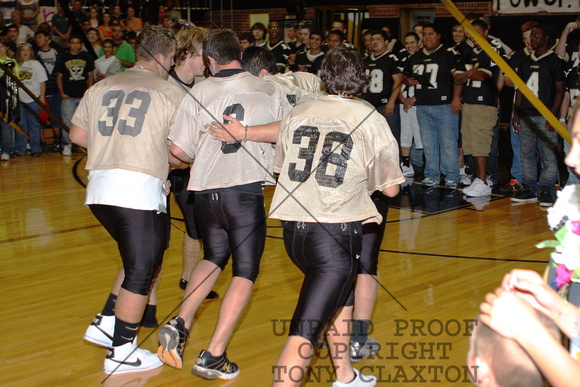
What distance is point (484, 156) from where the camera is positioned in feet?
27.2

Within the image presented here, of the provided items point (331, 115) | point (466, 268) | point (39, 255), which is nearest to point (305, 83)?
point (331, 115)

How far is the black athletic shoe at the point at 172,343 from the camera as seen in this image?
3.44 metres

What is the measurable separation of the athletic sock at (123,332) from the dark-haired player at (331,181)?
42.2 inches

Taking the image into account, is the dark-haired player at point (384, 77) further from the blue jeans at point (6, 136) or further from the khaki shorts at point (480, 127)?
the blue jeans at point (6, 136)

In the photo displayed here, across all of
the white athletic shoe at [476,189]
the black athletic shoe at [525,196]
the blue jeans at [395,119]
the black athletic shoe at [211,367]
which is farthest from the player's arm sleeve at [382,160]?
the blue jeans at [395,119]

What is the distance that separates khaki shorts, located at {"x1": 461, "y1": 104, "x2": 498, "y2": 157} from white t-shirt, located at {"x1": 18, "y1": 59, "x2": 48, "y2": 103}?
7180 mm

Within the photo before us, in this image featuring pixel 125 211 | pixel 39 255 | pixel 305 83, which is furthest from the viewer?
pixel 39 255

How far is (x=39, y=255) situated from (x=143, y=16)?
11650mm

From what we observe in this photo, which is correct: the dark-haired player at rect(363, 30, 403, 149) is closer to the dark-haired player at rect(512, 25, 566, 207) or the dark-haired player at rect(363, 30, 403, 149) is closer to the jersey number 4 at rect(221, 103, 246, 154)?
the dark-haired player at rect(512, 25, 566, 207)

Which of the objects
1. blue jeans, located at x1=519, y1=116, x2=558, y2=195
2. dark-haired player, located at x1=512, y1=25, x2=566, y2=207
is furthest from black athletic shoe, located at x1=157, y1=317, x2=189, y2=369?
blue jeans, located at x1=519, y1=116, x2=558, y2=195

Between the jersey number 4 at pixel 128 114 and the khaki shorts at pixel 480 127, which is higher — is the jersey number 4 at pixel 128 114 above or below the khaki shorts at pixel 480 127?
above

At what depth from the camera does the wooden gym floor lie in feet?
11.7

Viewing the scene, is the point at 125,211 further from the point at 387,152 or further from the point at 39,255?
the point at 39,255

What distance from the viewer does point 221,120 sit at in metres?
3.39
